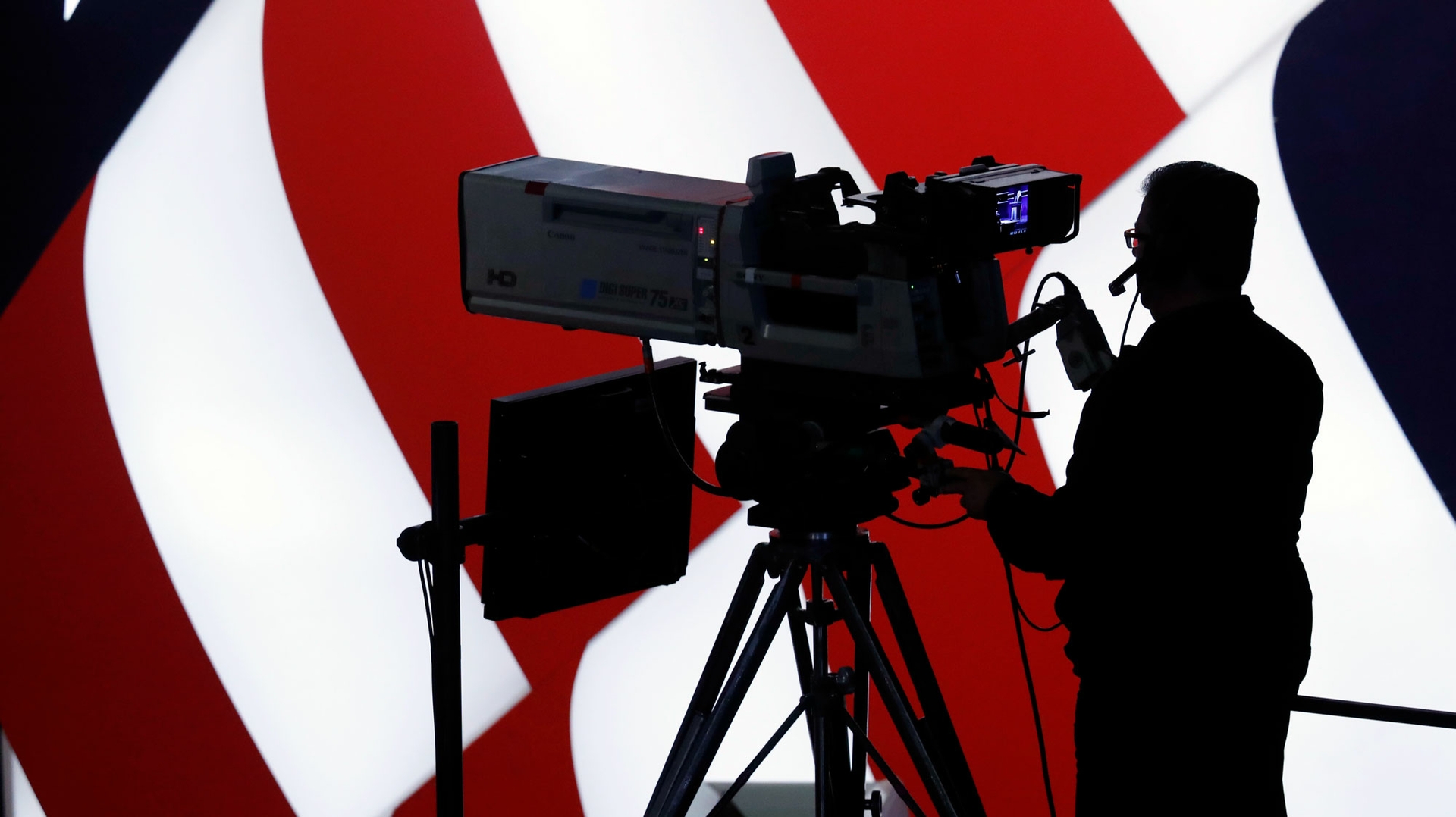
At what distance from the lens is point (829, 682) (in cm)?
162

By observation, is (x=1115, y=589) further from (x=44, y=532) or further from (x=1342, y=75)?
(x=44, y=532)

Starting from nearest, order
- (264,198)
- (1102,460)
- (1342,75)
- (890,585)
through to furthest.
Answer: (1102,460) → (890,585) → (1342,75) → (264,198)

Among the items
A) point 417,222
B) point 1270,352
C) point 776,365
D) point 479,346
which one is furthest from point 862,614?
point 417,222

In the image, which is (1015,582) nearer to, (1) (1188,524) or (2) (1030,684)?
(2) (1030,684)

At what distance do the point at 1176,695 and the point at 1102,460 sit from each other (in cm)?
29

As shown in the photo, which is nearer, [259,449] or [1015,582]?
[1015,582]

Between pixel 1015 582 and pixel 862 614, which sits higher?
pixel 862 614

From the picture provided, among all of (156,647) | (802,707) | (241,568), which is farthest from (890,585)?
(156,647)

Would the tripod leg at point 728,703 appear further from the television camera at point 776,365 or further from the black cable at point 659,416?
Answer: the black cable at point 659,416

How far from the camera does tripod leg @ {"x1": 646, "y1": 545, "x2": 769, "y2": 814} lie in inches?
64.3

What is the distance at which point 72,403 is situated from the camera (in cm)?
282

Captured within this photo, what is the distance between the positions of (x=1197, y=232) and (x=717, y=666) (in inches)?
30.2

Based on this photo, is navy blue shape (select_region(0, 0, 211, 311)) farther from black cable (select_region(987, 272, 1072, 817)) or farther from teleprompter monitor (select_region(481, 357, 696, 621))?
black cable (select_region(987, 272, 1072, 817))

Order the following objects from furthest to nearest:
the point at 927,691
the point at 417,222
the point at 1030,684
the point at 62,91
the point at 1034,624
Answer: the point at 62,91, the point at 417,222, the point at 1034,624, the point at 1030,684, the point at 927,691
